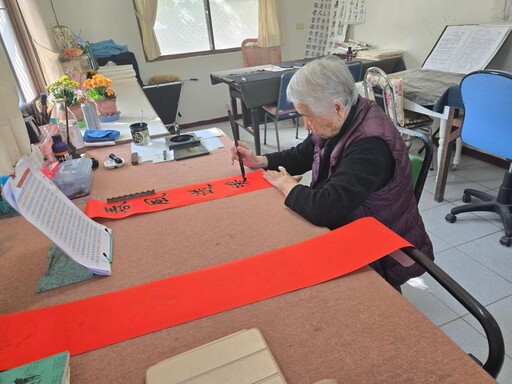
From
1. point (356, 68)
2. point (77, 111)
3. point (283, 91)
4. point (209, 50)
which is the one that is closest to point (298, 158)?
point (77, 111)

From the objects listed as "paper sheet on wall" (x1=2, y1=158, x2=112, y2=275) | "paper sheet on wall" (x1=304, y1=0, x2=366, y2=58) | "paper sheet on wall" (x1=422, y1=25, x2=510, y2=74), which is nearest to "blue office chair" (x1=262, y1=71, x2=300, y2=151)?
"paper sheet on wall" (x1=422, y1=25, x2=510, y2=74)

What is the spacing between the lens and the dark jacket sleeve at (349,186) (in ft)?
3.22

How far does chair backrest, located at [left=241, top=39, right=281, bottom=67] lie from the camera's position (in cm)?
465

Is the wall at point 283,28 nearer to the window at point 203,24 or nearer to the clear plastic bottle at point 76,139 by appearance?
the window at point 203,24

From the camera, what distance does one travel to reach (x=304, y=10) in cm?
489

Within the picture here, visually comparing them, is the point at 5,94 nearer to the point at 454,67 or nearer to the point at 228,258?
the point at 228,258

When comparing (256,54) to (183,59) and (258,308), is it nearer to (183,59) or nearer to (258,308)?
(183,59)

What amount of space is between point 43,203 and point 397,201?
99 centimetres

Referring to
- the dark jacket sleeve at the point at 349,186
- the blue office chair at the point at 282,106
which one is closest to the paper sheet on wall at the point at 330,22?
the blue office chair at the point at 282,106

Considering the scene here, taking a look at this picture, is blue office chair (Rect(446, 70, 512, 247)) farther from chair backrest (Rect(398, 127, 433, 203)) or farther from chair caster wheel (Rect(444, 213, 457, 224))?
chair backrest (Rect(398, 127, 433, 203))

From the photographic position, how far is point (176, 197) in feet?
3.82

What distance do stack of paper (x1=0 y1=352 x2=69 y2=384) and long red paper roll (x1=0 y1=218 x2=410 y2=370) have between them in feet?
0.12

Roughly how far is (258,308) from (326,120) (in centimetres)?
67

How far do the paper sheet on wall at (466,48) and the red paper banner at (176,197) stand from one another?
245 centimetres
